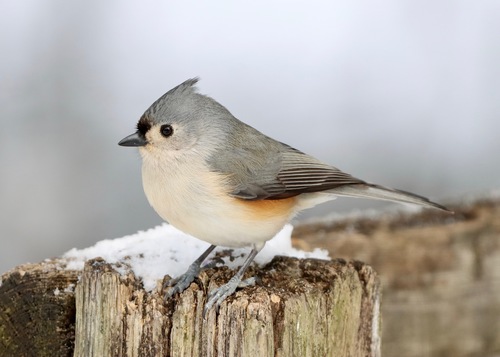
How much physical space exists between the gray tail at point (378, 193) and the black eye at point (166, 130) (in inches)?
27.5

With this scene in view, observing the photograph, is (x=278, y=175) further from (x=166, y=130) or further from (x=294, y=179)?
(x=166, y=130)

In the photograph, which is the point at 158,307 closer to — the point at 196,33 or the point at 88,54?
the point at 88,54

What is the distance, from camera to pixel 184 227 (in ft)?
8.79

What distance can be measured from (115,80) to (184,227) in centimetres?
326

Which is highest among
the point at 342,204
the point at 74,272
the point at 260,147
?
the point at 342,204

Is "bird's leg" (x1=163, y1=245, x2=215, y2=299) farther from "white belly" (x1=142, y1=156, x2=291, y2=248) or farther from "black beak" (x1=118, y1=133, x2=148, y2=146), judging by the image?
"black beak" (x1=118, y1=133, x2=148, y2=146)

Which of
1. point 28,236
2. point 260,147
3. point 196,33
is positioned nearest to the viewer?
point 260,147

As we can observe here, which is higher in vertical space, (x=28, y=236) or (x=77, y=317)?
(x=28, y=236)

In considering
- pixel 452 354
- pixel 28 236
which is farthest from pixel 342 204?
pixel 452 354

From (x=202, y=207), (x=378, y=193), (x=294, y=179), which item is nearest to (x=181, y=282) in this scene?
(x=202, y=207)

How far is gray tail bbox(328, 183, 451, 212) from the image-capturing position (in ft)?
9.98

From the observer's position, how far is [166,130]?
2.79 m

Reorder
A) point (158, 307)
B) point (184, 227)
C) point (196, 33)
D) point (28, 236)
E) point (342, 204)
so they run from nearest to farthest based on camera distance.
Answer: point (158, 307) < point (184, 227) < point (28, 236) < point (342, 204) < point (196, 33)

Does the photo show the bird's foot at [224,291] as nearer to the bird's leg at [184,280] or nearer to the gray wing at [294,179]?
the bird's leg at [184,280]
